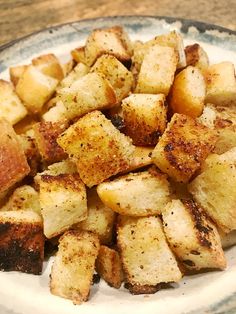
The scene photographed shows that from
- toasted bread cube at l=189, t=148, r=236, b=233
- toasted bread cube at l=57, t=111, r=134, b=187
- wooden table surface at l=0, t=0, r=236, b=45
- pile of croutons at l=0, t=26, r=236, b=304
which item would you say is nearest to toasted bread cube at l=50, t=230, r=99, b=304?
pile of croutons at l=0, t=26, r=236, b=304

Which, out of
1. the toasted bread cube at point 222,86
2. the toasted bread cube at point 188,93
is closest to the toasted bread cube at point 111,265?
the toasted bread cube at point 188,93

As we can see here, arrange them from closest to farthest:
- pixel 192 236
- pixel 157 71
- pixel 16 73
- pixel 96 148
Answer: pixel 192 236 < pixel 96 148 < pixel 157 71 < pixel 16 73

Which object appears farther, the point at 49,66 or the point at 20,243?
the point at 49,66

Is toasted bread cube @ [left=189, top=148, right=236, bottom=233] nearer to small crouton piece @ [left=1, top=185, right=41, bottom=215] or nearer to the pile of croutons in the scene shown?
the pile of croutons

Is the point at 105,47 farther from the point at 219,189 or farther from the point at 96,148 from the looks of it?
the point at 219,189

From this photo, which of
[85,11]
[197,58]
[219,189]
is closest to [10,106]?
[197,58]

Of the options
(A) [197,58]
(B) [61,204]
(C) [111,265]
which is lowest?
(C) [111,265]

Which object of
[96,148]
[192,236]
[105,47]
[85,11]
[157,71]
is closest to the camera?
[192,236]

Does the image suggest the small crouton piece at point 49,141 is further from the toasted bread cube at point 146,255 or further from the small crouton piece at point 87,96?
the toasted bread cube at point 146,255
